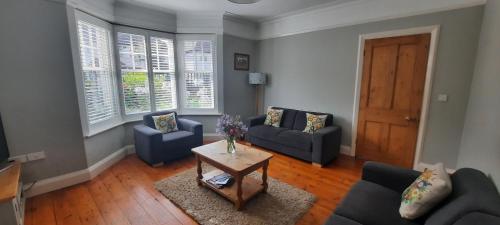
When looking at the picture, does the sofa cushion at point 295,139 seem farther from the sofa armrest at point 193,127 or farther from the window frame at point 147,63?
the window frame at point 147,63

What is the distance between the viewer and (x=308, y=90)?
411cm

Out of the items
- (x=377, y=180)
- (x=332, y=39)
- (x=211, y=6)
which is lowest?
(x=377, y=180)

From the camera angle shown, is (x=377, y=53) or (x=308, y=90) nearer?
(x=377, y=53)

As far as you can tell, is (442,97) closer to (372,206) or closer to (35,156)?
(372,206)

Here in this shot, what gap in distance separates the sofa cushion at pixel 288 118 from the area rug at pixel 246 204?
156 centimetres

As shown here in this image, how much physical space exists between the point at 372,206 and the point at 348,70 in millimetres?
2543

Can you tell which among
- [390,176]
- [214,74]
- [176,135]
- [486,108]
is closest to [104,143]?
[176,135]

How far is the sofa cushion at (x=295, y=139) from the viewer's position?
3.35m

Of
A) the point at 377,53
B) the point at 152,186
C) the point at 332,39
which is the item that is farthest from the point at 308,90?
A: the point at 152,186

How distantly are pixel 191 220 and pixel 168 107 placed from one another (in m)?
2.70

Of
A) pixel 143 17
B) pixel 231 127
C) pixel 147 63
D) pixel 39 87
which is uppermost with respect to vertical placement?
pixel 143 17

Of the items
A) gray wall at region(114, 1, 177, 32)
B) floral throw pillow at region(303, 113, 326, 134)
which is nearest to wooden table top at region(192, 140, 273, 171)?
floral throw pillow at region(303, 113, 326, 134)

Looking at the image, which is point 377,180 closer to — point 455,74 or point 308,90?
point 455,74

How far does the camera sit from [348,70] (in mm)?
3533
